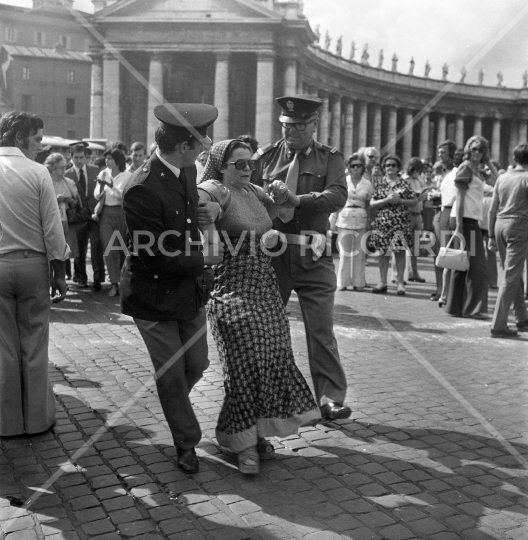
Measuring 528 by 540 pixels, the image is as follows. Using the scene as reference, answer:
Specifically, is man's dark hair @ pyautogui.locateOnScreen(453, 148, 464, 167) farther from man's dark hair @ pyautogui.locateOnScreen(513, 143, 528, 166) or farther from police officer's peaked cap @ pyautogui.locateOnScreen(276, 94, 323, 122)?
police officer's peaked cap @ pyautogui.locateOnScreen(276, 94, 323, 122)

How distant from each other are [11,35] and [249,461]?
82.5m

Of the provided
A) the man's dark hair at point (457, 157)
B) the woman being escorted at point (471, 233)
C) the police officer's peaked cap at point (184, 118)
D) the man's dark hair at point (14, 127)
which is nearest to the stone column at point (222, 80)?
the man's dark hair at point (457, 157)

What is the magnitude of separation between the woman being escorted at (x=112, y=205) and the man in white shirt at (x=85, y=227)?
43 centimetres

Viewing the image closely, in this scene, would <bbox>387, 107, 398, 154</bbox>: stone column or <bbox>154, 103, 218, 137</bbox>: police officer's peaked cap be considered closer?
<bbox>154, 103, 218, 137</bbox>: police officer's peaked cap

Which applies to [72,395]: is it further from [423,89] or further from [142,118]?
[423,89]

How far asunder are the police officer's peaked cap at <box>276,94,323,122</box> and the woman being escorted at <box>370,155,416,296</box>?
23.2 ft

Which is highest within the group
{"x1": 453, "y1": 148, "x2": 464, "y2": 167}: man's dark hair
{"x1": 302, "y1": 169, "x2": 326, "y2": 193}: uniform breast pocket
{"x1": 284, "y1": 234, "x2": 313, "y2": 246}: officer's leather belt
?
{"x1": 453, "y1": 148, "x2": 464, "y2": 167}: man's dark hair

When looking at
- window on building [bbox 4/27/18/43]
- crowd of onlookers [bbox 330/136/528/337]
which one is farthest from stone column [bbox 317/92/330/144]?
crowd of onlookers [bbox 330/136/528/337]

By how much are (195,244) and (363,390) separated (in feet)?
8.07

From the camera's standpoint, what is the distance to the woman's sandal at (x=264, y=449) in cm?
470

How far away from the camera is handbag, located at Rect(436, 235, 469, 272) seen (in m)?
9.52

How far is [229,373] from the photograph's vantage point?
460 centimetres

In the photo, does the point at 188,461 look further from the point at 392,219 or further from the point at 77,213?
the point at 392,219

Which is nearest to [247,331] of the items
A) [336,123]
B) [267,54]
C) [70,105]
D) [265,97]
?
[265,97]
